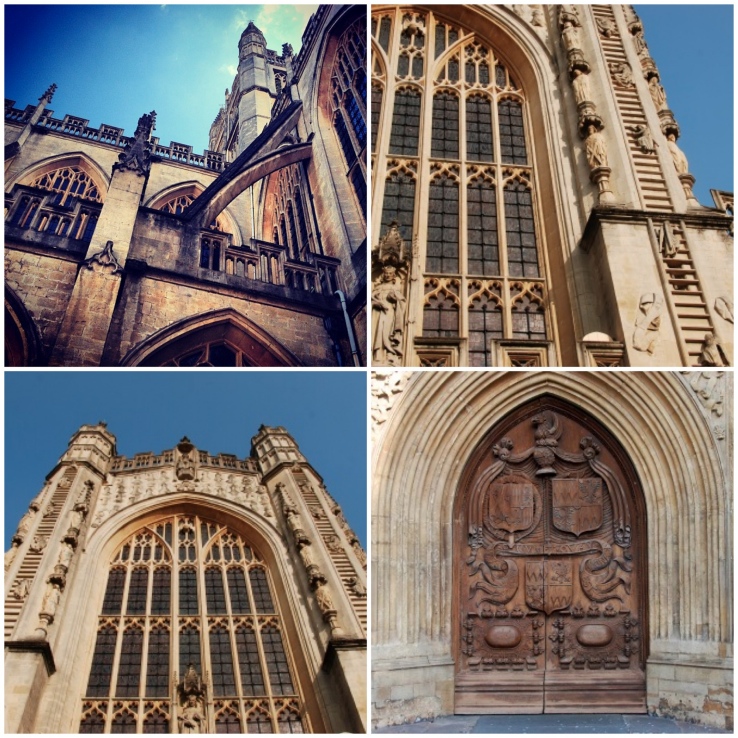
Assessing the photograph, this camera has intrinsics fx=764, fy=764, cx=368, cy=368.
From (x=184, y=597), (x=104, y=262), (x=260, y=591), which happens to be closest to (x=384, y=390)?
(x=104, y=262)

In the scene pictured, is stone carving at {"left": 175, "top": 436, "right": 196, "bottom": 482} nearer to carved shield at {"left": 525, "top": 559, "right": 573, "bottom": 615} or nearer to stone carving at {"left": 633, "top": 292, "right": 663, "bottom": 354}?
carved shield at {"left": 525, "top": 559, "right": 573, "bottom": 615}

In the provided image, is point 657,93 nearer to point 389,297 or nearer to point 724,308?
point 724,308

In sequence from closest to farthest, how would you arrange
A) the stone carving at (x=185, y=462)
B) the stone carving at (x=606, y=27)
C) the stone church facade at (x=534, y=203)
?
the stone church facade at (x=534, y=203)
the stone carving at (x=606, y=27)
the stone carving at (x=185, y=462)

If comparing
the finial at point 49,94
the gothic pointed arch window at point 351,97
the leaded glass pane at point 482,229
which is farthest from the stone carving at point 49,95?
the leaded glass pane at point 482,229

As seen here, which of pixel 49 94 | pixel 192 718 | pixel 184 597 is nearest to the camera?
pixel 49 94

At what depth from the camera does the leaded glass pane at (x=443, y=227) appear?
34.6 ft

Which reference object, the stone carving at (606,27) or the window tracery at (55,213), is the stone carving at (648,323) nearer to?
the stone carving at (606,27)

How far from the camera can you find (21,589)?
12.0m

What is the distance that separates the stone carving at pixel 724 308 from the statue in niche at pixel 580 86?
12.1 ft

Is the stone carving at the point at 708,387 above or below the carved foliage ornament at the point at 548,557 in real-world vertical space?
above

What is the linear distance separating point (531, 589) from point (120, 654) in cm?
784

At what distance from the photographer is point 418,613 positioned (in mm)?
7996

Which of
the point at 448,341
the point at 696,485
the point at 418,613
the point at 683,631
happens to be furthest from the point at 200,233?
the point at 683,631

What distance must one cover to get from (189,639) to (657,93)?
11930mm
